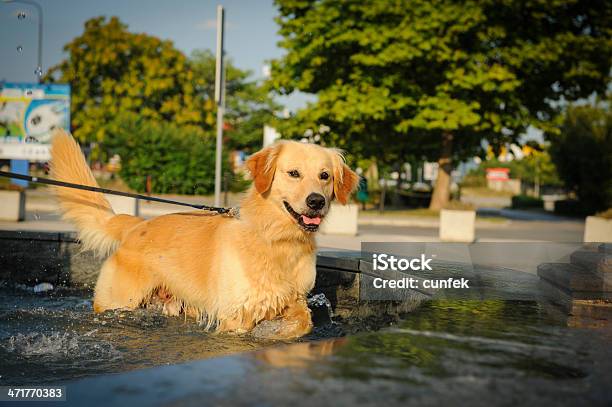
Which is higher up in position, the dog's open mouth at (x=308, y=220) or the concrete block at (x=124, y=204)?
the dog's open mouth at (x=308, y=220)

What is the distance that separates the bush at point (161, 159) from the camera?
32656 mm

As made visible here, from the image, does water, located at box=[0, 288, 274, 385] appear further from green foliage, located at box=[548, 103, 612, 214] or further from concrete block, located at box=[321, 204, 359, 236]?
green foliage, located at box=[548, 103, 612, 214]

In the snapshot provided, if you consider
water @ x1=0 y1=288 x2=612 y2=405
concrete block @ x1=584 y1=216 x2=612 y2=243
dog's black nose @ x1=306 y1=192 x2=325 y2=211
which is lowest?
concrete block @ x1=584 y1=216 x2=612 y2=243

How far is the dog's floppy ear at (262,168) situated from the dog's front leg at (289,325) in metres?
0.96

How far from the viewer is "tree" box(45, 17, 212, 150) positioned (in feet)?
170

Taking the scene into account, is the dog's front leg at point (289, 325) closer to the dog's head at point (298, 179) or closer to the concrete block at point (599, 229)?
the dog's head at point (298, 179)

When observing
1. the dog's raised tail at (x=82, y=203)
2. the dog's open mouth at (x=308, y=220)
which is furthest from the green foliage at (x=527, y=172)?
the dog's open mouth at (x=308, y=220)

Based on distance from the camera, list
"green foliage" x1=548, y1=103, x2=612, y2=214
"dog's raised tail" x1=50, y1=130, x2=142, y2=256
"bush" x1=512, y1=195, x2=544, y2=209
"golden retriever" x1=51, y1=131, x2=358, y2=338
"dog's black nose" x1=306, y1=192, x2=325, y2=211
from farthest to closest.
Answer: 1. "bush" x1=512, y1=195, x2=544, y2=209
2. "green foliage" x1=548, y1=103, x2=612, y2=214
3. "dog's raised tail" x1=50, y1=130, x2=142, y2=256
4. "golden retriever" x1=51, y1=131, x2=358, y2=338
5. "dog's black nose" x1=306, y1=192, x2=325, y2=211

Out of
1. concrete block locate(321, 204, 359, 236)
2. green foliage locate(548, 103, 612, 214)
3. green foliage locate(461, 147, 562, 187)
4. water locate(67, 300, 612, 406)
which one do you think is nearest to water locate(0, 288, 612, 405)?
water locate(67, 300, 612, 406)

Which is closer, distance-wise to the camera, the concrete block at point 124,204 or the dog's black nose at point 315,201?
the dog's black nose at point 315,201

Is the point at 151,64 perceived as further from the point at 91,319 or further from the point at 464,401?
the point at 464,401

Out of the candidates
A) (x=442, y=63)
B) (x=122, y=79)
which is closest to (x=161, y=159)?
(x=442, y=63)

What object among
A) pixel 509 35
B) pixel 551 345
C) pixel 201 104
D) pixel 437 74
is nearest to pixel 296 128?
pixel 437 74

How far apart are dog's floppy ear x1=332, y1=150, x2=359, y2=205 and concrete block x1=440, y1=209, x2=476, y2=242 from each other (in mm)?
11591
